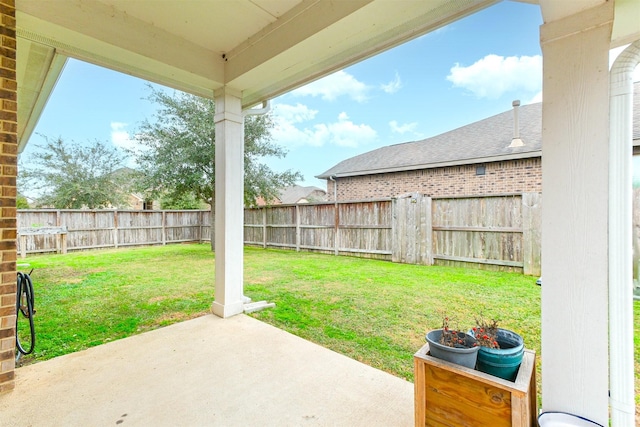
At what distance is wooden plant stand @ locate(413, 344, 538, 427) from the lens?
3.63 ft

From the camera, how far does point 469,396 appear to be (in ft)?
3.97

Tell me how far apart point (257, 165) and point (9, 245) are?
725 centimetres

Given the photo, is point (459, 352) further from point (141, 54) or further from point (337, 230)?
point (337, 230)

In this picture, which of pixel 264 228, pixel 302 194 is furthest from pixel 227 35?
pixel 302 194

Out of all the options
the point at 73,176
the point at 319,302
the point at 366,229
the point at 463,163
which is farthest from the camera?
the point at 73,176

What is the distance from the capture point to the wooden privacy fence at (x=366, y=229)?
509 centimetres

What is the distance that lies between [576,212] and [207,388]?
226 cm

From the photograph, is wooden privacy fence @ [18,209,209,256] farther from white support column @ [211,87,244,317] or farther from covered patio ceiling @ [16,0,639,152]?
white support column @ [211,87,244,317]

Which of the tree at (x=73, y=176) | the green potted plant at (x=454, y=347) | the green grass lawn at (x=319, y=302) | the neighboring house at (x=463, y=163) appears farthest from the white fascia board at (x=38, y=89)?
the tree at (x=73, y=176)

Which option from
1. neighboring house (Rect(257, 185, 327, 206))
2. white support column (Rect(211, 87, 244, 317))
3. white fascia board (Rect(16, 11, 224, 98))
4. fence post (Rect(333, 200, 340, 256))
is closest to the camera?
white fascia board (Rect(16, 11, 224, 98))

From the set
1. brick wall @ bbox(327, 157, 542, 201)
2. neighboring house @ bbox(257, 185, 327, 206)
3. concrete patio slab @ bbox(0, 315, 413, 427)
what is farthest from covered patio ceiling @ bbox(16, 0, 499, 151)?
neighboring house @ bbox(257, 185, 327, 206)

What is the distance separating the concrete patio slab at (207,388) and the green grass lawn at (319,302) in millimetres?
286

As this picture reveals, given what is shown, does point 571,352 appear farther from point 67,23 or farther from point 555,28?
point 67,23

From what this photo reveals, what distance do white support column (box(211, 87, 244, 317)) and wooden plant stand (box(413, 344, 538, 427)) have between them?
2.27 m
